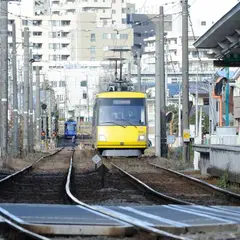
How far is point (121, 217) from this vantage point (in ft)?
35.5

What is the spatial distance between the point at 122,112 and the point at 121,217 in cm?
2347

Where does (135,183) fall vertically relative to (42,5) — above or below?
below

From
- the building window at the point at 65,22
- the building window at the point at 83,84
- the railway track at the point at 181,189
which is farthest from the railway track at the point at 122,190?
the building window at the point at 65,22

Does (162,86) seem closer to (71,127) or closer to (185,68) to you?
(185,68)

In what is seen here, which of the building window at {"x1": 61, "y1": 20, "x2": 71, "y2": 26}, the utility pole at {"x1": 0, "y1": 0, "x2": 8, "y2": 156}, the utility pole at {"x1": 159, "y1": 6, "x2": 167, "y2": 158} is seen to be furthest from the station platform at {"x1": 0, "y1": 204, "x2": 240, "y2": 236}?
the building window at {"x1": 61, "y1": 20, "x2": 71, "y2": 26}

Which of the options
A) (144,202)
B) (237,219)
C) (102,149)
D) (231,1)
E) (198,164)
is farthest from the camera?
(231,1)

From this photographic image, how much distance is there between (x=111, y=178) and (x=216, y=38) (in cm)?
555

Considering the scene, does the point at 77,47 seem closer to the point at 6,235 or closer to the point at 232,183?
the point at 232,183

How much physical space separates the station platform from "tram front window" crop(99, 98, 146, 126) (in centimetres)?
2096

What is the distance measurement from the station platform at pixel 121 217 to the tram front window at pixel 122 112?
21.0 metres

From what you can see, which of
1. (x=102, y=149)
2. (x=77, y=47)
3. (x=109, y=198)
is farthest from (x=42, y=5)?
(x=109, y=198)

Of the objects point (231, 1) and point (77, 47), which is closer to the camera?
point (231, 1)

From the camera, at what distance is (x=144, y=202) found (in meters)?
14.7

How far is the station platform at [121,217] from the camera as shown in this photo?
9656 mm
